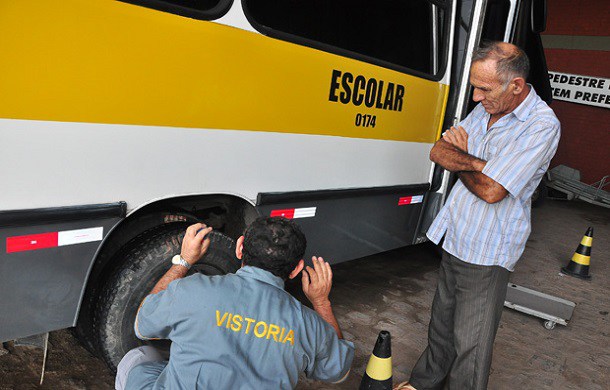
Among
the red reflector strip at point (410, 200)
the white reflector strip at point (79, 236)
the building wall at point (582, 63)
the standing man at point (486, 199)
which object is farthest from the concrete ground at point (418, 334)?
the building wall at point (582, 63)

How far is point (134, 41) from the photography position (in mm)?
1729

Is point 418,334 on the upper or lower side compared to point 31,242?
lower

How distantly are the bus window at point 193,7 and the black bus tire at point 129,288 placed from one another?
2.83ft

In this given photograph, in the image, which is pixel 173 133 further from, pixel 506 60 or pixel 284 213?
pixel 506 60

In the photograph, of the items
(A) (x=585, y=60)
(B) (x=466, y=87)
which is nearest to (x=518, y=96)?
(B) (x=466, y=87)

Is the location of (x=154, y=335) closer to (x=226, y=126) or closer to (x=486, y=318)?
(x=226, y=126)

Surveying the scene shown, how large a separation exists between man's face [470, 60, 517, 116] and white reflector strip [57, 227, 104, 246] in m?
1.54

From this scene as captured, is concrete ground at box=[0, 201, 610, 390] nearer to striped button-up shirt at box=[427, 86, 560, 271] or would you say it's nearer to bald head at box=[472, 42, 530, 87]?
striped button-up shirt at box=[427, 86, 560, 271]

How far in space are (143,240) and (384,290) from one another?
226 centimetres

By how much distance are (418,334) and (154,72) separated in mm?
2341

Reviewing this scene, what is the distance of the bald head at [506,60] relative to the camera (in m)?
1.97

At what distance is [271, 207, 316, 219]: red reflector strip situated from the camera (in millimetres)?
2446

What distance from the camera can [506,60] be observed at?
1965mm

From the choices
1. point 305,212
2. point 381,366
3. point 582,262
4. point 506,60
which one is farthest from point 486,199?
point 582,262
